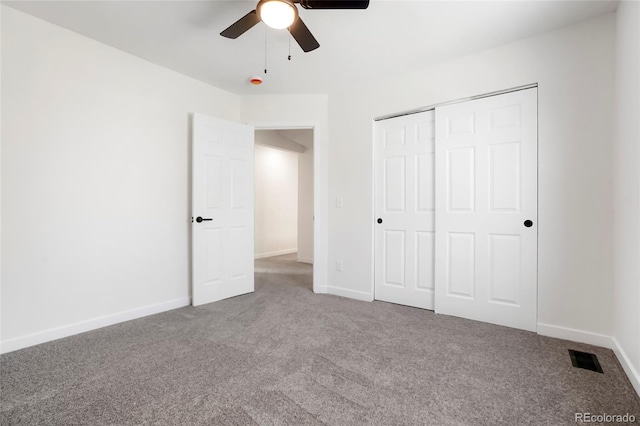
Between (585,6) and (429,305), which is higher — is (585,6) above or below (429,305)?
above

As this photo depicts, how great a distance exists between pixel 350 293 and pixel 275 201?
3823mm

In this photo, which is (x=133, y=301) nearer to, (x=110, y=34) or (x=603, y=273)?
(x=110, y=34)

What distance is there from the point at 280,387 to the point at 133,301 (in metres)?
1.98

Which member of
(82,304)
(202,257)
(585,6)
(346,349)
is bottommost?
(346,349)

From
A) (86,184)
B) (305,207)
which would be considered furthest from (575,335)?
(305,207)

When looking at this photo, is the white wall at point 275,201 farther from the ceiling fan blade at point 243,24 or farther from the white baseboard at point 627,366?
the white baseboard at point 627,366

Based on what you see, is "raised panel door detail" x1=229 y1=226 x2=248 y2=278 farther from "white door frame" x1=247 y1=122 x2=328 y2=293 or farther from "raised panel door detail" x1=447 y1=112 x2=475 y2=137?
"raised panel door detail" x1=447 y1=112 x2=475 y2=137

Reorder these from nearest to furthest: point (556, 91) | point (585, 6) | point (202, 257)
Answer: point (585, 6) < point (556, 91) < point (202, 257)

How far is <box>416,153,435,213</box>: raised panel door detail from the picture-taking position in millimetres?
3076

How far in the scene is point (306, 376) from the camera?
1826 mm

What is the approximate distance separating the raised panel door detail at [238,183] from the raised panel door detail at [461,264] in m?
2.41

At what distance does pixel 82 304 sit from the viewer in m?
2.54

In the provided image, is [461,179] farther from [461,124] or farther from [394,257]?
[394,257]

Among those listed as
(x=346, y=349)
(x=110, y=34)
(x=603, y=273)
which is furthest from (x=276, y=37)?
(x=603, y=273)
